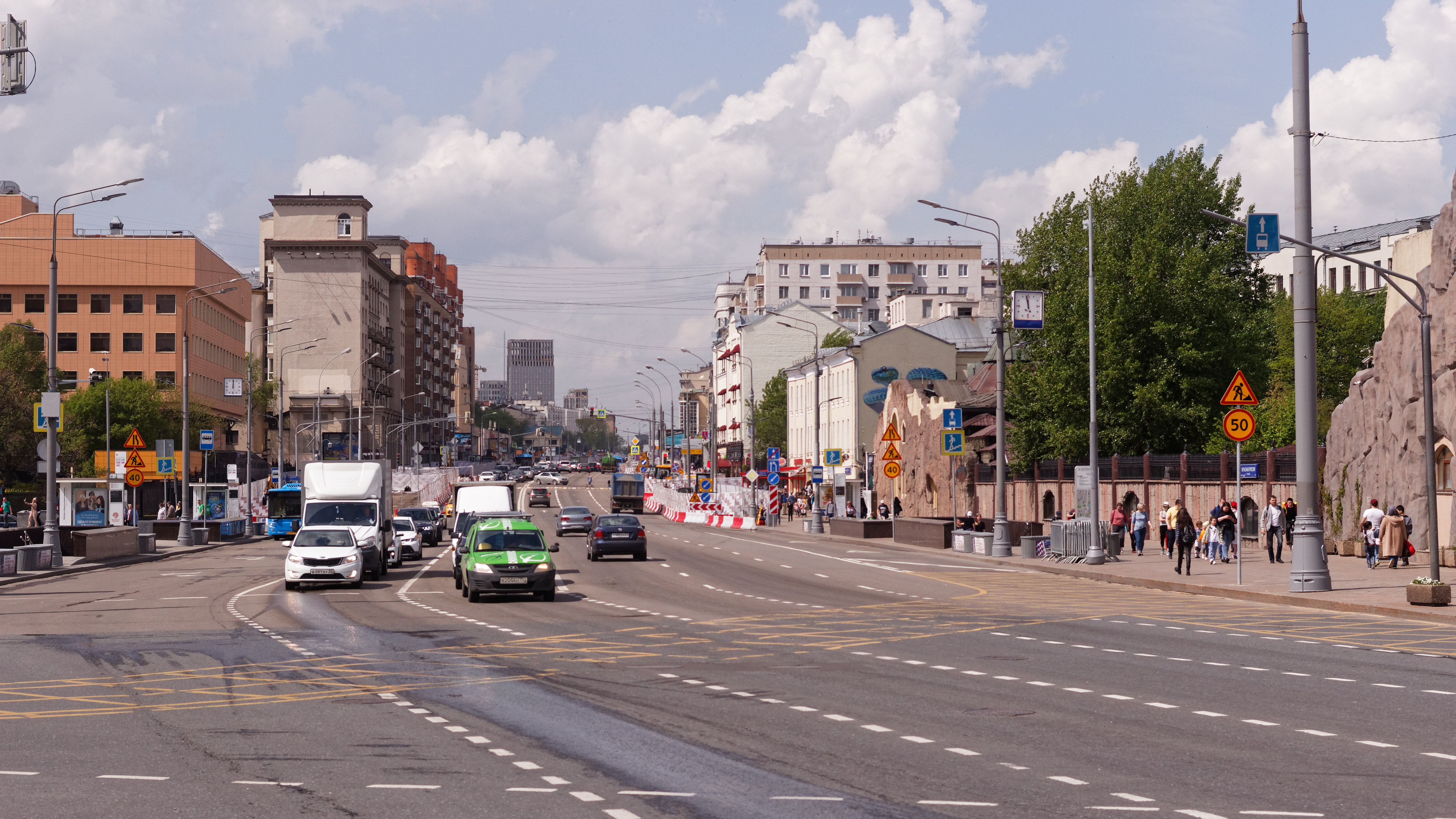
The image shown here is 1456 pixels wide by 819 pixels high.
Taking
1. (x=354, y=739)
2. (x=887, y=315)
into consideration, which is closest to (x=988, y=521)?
(x=354, y=739)

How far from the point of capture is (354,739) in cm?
1177

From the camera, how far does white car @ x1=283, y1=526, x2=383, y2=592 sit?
32.0 meters

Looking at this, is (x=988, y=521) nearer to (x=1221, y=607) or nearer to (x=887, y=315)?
(x=1221, y=607)

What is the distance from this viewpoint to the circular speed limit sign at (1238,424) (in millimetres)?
28641

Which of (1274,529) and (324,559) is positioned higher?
(1274,529)

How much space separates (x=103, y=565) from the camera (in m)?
43.2

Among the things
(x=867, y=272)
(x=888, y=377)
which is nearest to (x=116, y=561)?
(x=888, y=377)

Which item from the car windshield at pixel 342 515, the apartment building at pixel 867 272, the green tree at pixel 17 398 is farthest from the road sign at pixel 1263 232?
the apartment building at pixel 867 272

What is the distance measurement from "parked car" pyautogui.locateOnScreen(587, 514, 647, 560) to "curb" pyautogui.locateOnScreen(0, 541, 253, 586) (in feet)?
45.7

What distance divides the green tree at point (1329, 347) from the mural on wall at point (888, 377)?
22299mm

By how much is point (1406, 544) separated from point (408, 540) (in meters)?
28.1

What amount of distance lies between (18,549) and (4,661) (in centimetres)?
2211

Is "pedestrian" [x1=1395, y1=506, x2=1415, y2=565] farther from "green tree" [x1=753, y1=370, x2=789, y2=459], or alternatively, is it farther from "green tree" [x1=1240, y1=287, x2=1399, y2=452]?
"green tree" [x1=753, y1=370, x2=789, y2=459]

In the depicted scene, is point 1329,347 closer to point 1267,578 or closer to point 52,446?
point 1267,578
